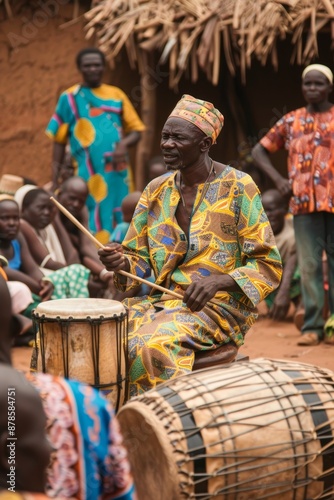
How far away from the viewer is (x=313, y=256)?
7461 mm

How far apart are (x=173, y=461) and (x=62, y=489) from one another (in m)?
0.75

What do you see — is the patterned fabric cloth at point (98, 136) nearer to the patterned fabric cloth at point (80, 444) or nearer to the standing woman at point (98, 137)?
the standing woman at point (98, 137)

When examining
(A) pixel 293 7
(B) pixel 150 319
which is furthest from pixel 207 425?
(A) pixel 293 7

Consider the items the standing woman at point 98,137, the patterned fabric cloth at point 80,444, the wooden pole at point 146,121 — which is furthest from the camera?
the wooden pole at point 146,121

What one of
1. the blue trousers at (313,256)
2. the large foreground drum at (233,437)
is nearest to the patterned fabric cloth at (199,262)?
the large foreground drum at (233,437)

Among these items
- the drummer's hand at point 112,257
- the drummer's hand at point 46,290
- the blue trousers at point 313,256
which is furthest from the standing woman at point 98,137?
the drummer's hand at point 112,257

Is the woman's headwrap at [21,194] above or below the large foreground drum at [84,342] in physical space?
above

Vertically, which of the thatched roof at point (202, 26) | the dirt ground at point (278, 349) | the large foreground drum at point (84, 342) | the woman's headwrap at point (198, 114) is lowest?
the dirt ground at point (278, 349)

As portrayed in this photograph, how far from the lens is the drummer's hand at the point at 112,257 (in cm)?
466

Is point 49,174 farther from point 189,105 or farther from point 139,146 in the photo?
point 189,105

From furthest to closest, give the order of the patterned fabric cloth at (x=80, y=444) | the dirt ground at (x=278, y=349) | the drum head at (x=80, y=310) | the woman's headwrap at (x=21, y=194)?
the woman's headwrap at (x=21, y=194), the dirt ground at (x=278, y=349), the drum head at (x=80, y=310), the patterned fabric cloth at (x=80, y=444)

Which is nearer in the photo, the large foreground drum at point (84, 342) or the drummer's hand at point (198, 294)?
the large foreground drum at point (84, 342)

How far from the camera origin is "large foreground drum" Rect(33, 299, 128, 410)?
13.8 ft

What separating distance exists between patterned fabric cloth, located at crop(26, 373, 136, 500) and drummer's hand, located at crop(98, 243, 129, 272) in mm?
1969
